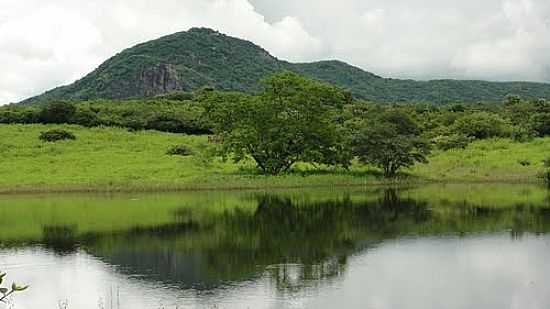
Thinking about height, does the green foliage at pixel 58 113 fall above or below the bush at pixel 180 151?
above

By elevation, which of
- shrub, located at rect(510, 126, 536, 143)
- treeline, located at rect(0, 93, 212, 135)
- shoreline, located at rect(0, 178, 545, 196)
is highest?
treeline, located at rect(0, 93, 212, 135)

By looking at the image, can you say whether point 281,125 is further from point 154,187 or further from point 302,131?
point 154,187

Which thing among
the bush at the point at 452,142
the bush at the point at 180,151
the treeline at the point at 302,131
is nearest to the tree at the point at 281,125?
the treeline at the point at 302,131

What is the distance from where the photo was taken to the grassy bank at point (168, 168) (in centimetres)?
4812

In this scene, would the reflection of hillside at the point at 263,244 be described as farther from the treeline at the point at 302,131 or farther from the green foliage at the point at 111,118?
the green foliage at the point at 111,118

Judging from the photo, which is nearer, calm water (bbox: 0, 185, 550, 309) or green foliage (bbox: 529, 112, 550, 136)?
calm water (bbox: 0, 185, 550, 309)

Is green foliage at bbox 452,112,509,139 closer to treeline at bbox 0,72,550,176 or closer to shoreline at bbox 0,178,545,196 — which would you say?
treeline at bbox 0,72,550,176

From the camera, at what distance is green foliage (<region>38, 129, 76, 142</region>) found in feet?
210

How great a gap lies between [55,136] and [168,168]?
58.8 ft

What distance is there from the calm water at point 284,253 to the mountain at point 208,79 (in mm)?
125349

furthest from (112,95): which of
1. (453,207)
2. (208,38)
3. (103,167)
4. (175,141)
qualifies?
(453,207)

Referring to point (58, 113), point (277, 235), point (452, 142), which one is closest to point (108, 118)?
point (58, 113)

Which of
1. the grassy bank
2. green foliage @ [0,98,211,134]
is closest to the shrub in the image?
the grassy bank

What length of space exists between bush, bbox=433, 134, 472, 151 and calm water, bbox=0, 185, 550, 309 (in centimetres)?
2456
